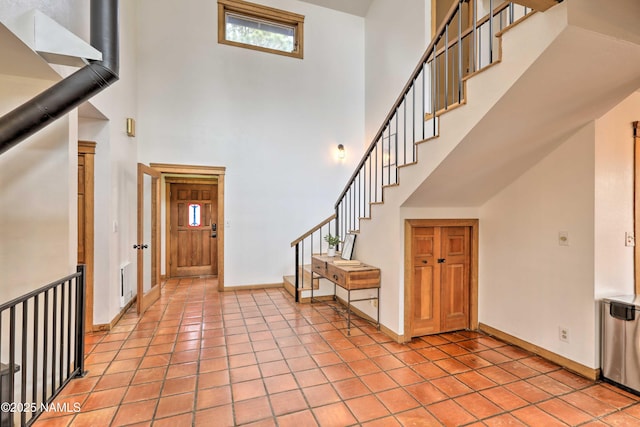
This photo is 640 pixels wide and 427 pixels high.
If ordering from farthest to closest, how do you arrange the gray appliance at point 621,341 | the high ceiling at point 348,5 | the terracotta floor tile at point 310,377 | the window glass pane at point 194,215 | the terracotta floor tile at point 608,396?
the window glass pane at point 194,215
the high ceiling at point 348,5
the terracotta floor tile at point 310,377
the gray appliance at point 621,341
the terracotta floor tile at point 608,396

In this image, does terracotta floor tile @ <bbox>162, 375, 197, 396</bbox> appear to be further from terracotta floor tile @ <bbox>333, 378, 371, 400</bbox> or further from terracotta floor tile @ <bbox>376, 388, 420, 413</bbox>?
terracotta floor tile @ <bbox>376, 388, 420, 413</bbox>

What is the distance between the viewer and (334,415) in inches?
83.6

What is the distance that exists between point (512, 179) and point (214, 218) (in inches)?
227

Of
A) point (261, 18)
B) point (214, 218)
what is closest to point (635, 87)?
point (261, 18)

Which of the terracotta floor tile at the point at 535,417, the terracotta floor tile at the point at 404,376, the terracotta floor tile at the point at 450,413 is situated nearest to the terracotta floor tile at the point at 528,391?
the terracotta floor tile at the point at 535,417

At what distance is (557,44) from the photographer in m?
1.72

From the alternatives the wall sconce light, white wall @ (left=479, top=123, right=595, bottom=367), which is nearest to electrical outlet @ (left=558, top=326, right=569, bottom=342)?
white wall @ (left=479, top=123, right=595, bottom=367)

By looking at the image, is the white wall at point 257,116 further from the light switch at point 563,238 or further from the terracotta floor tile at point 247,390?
the light switch at point 563,238

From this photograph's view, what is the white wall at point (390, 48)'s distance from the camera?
15.5ft

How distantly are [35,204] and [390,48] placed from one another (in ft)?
18.0

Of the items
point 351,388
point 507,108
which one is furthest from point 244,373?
point 507,108

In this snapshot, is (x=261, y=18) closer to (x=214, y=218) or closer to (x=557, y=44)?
(x=214, y=218)

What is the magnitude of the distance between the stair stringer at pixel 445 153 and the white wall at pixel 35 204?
9.85 feet

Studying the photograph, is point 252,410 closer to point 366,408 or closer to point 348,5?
point 366,408
